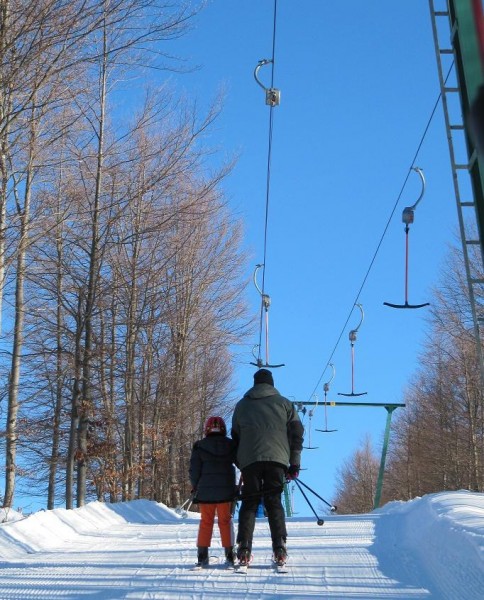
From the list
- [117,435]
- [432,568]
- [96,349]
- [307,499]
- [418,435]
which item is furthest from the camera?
[418,435]

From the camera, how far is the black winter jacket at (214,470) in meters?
7.89

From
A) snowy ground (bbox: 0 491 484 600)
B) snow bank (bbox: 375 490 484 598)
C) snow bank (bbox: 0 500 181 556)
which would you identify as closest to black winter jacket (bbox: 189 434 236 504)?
snowy ground (bbox: 0 491 484 600)

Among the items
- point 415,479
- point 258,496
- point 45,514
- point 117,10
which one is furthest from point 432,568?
point 415,479

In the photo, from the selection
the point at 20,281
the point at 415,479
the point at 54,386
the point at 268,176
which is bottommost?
the point at 415,479

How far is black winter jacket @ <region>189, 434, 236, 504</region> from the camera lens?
25.9 ft

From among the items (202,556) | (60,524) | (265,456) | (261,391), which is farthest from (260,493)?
(60,524)

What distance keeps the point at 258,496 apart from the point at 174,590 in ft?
4.65

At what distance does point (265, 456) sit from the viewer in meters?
7.60

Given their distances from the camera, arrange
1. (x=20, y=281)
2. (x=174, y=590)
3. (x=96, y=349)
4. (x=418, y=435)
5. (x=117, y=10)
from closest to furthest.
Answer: (x=174, y=590) → (x=117, y=10) → (x=96, y=349) → (x=20, y=281) → (x=418, y=435)

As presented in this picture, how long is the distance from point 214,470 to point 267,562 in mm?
957

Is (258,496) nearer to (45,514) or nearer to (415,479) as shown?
(45,514)

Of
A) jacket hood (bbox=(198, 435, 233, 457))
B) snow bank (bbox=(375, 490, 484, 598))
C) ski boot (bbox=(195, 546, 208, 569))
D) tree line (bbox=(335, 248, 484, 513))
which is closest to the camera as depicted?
snow bank (bbox=(375, 490, 484, 598))

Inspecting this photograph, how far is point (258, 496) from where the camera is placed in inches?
300

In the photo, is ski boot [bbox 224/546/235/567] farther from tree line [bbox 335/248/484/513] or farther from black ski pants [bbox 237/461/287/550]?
tree line [bbox 335/248/484/513]
